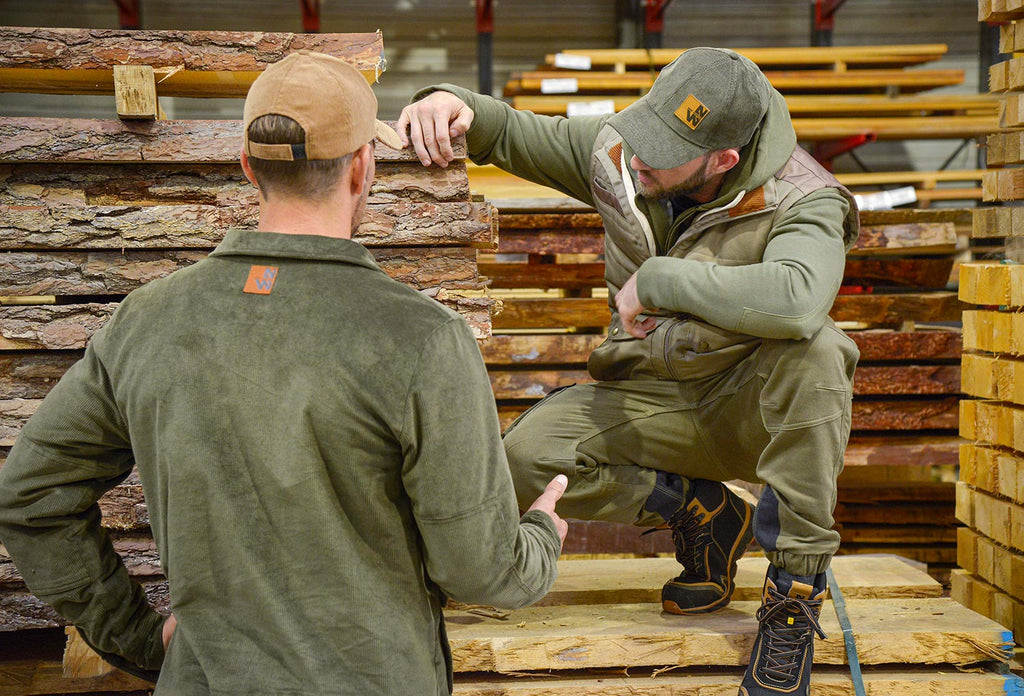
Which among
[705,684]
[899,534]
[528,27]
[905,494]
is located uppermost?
[528,27]

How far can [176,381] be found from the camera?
1.55 metres

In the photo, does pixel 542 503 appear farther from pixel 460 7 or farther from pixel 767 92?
pixel 460 7

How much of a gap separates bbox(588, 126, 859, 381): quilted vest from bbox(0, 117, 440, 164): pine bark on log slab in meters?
0.64

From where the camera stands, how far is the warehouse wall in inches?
396

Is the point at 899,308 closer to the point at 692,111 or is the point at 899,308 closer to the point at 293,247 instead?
the point at 692,111

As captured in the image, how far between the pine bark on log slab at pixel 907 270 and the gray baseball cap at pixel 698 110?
10.5ft

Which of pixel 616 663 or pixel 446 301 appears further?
pixel 446 301

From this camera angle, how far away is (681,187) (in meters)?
2.69

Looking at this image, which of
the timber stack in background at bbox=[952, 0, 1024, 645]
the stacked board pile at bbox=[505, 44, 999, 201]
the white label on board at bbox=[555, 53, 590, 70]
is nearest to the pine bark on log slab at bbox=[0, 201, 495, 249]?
the timber stack in background at bbox=[952, 0, 1024, 645]

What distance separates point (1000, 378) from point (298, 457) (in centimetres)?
283

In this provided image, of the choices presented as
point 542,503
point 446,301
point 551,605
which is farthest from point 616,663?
point 446,301

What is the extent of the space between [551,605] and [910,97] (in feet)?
24.4

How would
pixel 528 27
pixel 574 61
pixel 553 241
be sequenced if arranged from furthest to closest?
pixel 528 27
pixel 574 61
pixel 553 241

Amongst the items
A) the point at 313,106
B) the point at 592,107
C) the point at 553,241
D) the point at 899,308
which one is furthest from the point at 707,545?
the point at 592,107
